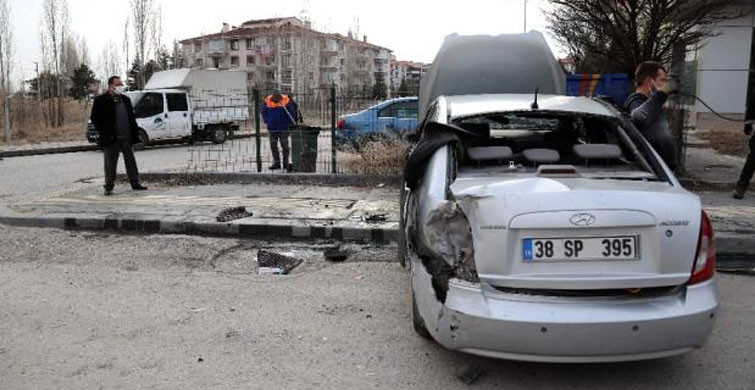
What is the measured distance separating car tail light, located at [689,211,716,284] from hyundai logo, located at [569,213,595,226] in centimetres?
60

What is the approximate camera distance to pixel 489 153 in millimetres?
4262

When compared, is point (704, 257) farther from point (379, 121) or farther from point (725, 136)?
point (725, 136)

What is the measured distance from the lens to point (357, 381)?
3605 millimetres

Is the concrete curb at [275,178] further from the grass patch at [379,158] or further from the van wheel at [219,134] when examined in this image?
the van wheel at [219,134]

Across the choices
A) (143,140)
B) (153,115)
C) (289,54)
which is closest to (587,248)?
(143,140)

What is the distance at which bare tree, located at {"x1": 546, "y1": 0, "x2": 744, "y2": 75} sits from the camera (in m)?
A: 10.8

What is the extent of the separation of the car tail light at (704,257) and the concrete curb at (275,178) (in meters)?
6.99

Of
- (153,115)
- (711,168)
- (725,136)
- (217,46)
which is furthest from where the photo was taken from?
(217,46)

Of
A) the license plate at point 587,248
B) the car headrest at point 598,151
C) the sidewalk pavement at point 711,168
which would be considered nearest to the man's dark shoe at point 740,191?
the sidewalk pavement at point 711,168

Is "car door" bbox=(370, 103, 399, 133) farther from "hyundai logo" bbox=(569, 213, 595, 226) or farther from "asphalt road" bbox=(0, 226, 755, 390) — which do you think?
"hyundai logo" bbox=(569, 213, 595, 226)

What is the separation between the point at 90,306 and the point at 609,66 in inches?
439

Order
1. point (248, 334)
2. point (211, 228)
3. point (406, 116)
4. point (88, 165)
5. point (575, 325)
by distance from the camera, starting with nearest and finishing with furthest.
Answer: point (575, 325) < point (248, 334) < point (211, 228) < point (406, 116) < point (88, 165)

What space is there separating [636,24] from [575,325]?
31.2 ft

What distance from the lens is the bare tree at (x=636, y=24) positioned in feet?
35.5
